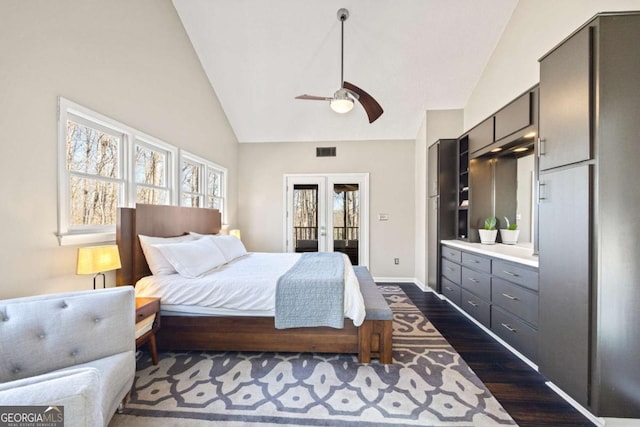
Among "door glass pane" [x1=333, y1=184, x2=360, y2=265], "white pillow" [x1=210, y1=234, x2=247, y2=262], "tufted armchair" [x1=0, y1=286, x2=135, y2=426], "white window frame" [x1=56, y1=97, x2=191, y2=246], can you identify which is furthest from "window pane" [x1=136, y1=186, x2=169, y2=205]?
"door glass pane" [x1=333, y1=184, x2=360, y2=265]

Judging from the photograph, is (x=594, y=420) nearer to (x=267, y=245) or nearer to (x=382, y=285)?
(x=382, y=285)

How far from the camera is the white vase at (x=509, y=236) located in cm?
317

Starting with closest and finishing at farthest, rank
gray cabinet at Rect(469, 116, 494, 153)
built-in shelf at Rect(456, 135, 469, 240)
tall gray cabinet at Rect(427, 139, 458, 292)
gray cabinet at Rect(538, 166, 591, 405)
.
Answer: gray cabinet at Rect(538, 166, 591, 405), gray cabinet at Rect(469, 116, 494, 153), built-in shelf at Rect(456, 135, 469, 240), tall gray cabinet at Rect(427, 139, 458, 292)

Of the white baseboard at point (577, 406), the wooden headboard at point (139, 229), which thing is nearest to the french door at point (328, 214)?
the wooden headboard at point (139, 229)

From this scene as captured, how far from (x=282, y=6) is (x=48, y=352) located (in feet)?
12.7

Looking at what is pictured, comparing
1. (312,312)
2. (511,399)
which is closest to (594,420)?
(511,399)

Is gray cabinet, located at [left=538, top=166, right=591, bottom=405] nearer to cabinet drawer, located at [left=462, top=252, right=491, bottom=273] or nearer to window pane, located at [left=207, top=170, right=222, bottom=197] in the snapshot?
cabinet drawer, located at [left=462, top=252, right=491, bottom=273]

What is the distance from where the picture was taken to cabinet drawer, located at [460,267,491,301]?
2.72 metres

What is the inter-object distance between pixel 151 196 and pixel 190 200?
0.81 m

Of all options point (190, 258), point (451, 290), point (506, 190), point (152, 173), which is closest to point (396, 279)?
point (451, 290)

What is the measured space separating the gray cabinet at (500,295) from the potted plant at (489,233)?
0.34 m

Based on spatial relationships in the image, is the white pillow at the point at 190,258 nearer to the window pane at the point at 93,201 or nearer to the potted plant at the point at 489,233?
the window pane at the point at 93,201

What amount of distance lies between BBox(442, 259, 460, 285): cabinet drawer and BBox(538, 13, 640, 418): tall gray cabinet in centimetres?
167

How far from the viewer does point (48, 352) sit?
136 cm
